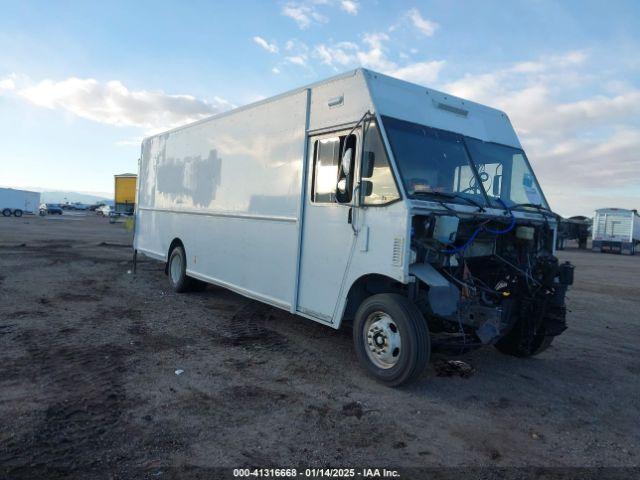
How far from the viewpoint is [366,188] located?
530 centimetres

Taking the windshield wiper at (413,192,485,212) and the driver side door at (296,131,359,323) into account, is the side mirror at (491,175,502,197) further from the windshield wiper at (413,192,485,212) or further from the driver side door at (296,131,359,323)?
the driver side door at (296,131,359,323)

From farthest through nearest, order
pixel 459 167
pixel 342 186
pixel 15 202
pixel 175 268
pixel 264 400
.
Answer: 1. pixel 15 202
2. pixel 175 268
3. pixel 459 167
4. pixel 342 186
5. pixel 264 400

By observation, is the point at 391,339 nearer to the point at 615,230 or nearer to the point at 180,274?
the point at 180,274

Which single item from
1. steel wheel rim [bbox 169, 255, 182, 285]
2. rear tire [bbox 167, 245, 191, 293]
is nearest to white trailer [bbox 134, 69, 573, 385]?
rear tire [bbox 167, 245, 191, 293]

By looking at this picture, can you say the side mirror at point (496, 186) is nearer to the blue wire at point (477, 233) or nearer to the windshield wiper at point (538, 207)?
the windshield wiper at point (538, 207)

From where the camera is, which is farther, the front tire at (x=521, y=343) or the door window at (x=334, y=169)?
the front tire at (x=521, y=343)

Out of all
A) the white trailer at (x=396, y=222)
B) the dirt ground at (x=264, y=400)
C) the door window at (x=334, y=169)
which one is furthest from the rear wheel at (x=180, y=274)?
the door window at (x=334, y=169)

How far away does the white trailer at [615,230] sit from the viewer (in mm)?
34812

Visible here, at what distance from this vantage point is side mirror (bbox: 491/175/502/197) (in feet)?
19.4

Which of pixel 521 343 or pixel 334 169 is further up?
pixel 334 169

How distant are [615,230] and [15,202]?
55937 mm

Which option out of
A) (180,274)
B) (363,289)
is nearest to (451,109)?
(363,289)

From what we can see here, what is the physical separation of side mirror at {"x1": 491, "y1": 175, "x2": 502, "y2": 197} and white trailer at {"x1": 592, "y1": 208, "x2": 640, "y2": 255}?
34410 mm

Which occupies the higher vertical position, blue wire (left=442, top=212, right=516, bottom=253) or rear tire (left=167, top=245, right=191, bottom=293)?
blue wire (left=442, top=212, right=516, bottom=253)
